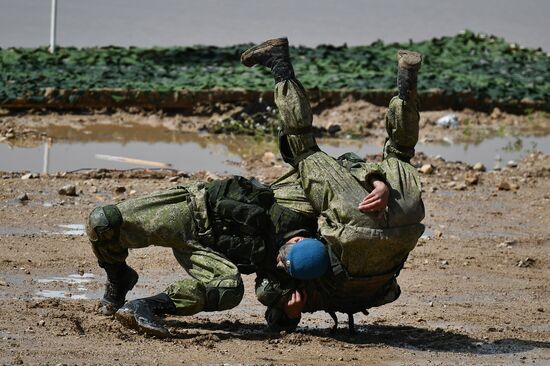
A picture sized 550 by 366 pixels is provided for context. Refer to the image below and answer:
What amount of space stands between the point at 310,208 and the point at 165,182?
421 cm

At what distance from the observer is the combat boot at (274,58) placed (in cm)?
673

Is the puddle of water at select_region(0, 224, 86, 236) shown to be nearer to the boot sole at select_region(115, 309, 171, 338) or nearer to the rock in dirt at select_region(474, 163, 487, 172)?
the boot sole at select_region(115, 309, 171, 338)

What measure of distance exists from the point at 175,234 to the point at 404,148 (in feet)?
3.90

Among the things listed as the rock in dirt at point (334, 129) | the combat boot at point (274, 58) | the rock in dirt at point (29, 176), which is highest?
the combat boot at point (274, 58)

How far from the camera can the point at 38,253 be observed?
8.24m

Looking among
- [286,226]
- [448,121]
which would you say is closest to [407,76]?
[286,226]

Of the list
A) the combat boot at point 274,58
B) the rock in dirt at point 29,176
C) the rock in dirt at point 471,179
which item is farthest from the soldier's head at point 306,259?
the rock in dirt at point 471,179

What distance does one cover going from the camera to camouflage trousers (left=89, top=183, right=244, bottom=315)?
670cm

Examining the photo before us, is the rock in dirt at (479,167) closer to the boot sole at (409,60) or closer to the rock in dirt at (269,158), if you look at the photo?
the rock in dirt at (269,158)

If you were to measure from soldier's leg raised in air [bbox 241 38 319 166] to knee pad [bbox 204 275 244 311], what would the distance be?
2.17 ft

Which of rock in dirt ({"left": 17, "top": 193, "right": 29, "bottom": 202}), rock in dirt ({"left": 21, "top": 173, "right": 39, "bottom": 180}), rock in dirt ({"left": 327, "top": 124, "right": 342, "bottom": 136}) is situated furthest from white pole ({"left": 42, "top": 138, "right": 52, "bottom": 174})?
rock in dirt ({"left": 327, "top": 124, "right": 342, "bottom": 136})

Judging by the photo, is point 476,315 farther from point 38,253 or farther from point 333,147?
point 333,147

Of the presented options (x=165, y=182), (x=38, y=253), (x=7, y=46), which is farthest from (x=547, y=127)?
(x=38, y=253)

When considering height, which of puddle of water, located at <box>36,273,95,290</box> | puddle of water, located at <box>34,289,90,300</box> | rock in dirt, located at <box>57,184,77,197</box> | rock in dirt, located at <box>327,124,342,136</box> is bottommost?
puddle of water, located at <box>34,289,90,300</box>
